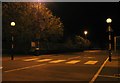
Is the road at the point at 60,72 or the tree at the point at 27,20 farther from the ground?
the tree at the point at 27,20

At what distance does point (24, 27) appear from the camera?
4897 cm

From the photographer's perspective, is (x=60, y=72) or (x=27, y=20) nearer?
(x=60, y=72)

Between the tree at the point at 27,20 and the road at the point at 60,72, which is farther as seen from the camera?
the tree at the point at 27,20

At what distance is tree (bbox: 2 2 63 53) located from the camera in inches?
1925

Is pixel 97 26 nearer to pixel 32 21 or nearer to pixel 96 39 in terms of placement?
pixel 96 39

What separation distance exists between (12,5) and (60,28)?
805 centimetres

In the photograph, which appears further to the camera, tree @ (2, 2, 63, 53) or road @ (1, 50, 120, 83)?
tree @ (2, 2, 63, 53)

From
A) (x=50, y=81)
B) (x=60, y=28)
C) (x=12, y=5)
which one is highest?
(x=12, y=5)

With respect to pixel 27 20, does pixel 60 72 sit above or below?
below

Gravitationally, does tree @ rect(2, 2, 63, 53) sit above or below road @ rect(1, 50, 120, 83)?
above

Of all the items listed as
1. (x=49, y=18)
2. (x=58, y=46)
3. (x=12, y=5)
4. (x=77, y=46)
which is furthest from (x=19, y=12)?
(x=77, y=46)

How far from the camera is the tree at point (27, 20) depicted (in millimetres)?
48906

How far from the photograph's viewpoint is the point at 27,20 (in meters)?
48.8

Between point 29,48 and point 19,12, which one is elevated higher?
point 19,12
